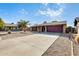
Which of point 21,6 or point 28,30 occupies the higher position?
point 21,6

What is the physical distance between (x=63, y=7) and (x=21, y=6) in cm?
189

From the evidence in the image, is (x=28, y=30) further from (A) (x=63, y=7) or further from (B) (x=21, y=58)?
(B) (x=21, y=58)

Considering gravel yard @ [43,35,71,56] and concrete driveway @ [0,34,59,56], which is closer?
gravel yard @ [43,35,71,56]

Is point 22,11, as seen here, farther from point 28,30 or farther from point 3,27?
point 28,30

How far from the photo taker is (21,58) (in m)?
3.74

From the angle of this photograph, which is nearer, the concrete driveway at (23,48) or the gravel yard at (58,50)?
the gravel yard at (58,50)

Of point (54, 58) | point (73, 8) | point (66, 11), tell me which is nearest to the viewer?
point (54, 58)

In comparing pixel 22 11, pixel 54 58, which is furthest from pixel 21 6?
pixel 54 58

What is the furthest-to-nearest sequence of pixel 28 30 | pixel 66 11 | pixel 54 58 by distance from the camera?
pixel 28 30 < pixel 66 11 < pixel 54 58

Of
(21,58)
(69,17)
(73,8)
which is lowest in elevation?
(21,58)

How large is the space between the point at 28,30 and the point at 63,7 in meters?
5.62

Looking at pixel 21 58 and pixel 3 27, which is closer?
pixel 21 58

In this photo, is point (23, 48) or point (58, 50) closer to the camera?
point (58, 50)

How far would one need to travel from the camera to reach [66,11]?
18.9 feet
